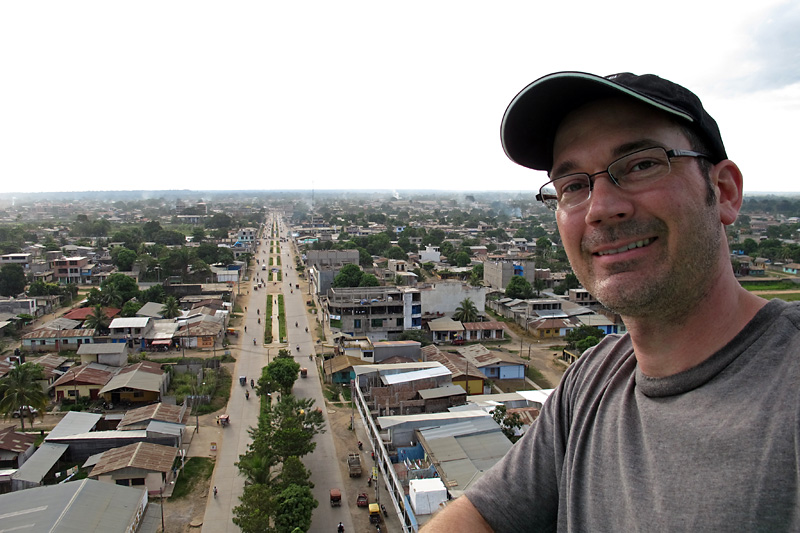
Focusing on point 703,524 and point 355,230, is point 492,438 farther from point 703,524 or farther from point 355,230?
point 355,230

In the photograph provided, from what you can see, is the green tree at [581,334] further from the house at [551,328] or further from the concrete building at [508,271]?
the concrete building at [508,271]

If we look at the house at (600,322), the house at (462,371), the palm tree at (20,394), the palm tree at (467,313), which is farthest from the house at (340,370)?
the house at (600,322)

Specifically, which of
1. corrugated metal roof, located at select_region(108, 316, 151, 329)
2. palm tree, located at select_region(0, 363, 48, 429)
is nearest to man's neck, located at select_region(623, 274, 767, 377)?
palm tree, located at select_region(0, 363, 48, 429)

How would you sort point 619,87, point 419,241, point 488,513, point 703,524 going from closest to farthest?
point 703,524 < point 619,87 < point 488,513 < point 419,241

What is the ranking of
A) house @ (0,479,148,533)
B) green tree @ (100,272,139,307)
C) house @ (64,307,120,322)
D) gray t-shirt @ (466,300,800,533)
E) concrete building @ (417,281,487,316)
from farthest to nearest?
green tree @ (100,272,139,307), concrete building @ (417,281,487,316), house @ (64,307,120,322), house @ (0,479,148,533), gray t-shirt @ (466,300,800,533)

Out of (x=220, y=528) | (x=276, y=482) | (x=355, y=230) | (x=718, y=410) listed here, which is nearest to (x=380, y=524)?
(x=276, y=482)

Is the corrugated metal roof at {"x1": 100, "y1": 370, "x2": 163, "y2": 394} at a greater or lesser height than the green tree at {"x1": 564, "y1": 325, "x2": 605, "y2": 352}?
lesser

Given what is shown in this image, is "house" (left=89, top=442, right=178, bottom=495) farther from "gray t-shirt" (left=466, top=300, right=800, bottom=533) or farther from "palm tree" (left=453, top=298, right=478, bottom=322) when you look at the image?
"palm tree" (left=453, top=298, right=478, bottom=322)
